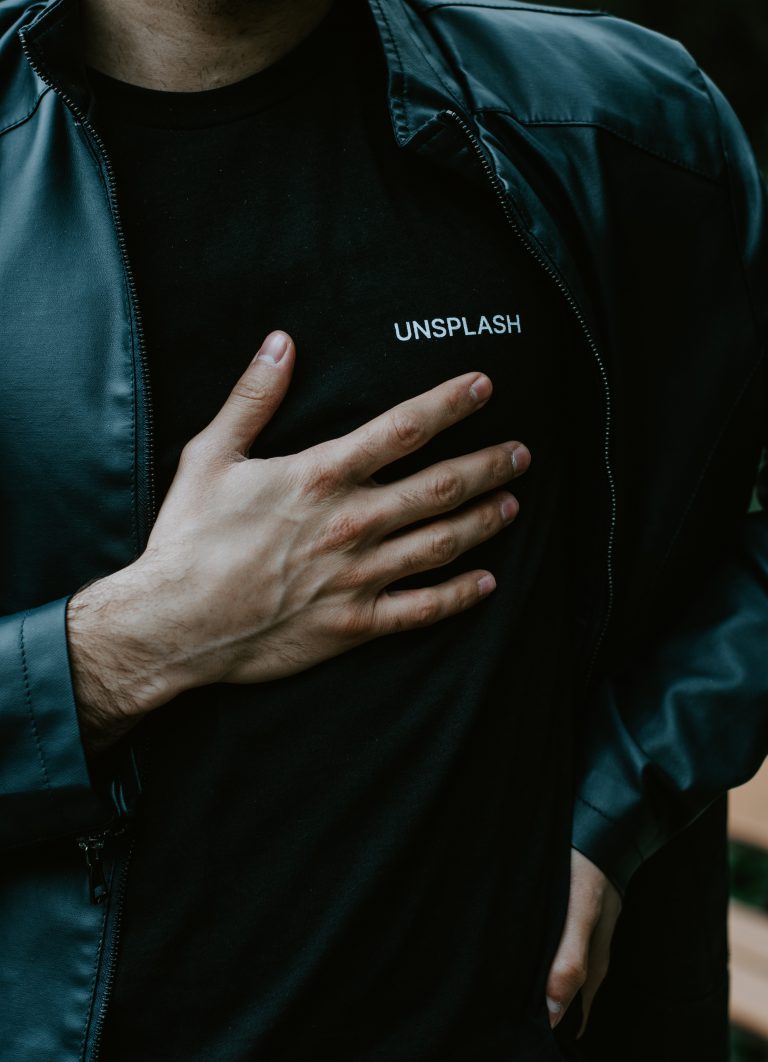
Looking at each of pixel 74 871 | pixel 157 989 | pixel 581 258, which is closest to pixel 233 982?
pixel 157 989

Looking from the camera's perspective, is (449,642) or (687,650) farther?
(687,650)

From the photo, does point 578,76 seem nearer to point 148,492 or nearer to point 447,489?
point 447,489

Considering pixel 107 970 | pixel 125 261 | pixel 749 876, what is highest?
pixel 125 261

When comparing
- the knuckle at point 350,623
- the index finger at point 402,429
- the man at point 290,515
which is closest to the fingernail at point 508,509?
the man at point 290,515

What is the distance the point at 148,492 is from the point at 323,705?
379mm

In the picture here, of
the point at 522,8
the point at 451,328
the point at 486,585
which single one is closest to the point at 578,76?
the point at 522,8

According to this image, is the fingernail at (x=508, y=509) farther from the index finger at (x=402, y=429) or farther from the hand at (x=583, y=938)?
A: the hand at (x=583, y=938)

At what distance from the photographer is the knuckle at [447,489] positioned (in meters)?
1.47

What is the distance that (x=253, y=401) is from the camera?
1.42 metres

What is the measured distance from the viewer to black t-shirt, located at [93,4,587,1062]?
4.75 ft

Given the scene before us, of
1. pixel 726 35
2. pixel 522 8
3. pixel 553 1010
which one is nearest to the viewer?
pixel 553 1010

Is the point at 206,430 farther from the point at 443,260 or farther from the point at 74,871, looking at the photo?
the point at 74,871

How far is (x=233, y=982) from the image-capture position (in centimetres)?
145

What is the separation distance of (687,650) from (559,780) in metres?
0.32
